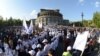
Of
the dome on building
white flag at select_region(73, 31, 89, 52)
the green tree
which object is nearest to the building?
the dome on building

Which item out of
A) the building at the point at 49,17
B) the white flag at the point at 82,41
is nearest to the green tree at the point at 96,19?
the building at the point at 49,17

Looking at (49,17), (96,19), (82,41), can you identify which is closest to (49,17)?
(49,17)

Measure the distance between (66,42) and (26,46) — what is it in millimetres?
4758

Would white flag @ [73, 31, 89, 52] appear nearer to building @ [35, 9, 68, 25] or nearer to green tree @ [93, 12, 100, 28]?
green tree @ [93, 12, 100, 28]

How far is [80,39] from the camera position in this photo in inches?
481

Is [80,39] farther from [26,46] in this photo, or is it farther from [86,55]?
[86,55]

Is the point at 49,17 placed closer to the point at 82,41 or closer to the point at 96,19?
the point at 96,19

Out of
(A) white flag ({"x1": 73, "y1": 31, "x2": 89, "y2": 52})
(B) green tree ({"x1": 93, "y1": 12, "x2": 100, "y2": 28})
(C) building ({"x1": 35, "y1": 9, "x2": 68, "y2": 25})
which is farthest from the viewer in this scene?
(C) building ({"x1": 35, "y1": 9, "x2": 68, "y2": 25})

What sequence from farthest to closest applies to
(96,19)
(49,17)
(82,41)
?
1. (49,17)
2. (96,19)
3. (82,41)

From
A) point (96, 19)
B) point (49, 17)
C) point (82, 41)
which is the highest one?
point (82, 41)

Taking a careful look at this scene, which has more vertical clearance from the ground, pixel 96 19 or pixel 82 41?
pixel 82 41

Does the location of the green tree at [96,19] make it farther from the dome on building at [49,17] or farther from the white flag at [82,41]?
the white flag at [82,41]

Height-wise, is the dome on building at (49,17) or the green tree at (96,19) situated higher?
the green tree at (96,19)

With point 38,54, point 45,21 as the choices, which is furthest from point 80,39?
point 45,21
